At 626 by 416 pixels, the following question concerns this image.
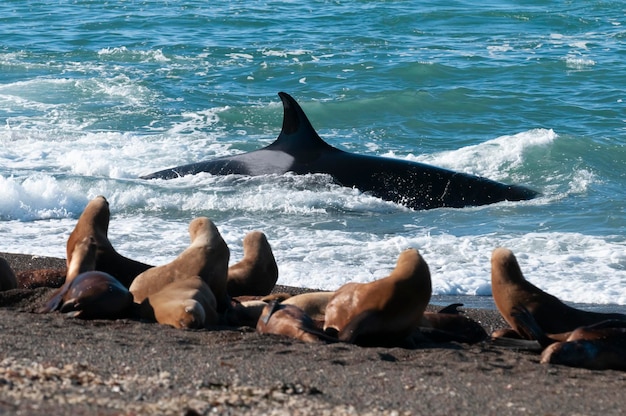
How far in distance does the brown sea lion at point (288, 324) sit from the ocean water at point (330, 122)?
2841 mm

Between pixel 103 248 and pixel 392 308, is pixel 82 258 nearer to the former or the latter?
pixel 103 248

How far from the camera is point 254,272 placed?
26.7ft

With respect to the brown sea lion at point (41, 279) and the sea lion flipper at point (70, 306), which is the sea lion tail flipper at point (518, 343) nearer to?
the sea lion flipper at point (70, 306)

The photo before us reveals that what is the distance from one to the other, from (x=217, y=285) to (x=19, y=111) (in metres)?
14.5

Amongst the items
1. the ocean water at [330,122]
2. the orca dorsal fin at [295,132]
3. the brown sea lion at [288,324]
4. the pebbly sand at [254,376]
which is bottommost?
the ocean water at [330,122]

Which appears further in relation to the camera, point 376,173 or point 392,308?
point 376,173

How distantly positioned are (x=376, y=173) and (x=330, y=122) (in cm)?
701

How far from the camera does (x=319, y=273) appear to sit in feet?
32.8

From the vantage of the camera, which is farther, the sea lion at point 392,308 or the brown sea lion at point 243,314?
the brown sea lion at point 243,314

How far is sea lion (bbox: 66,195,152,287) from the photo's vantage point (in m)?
7.80

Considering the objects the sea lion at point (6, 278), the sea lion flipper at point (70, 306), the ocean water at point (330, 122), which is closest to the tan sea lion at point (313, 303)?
the sea lion flipper at point (70, 306)

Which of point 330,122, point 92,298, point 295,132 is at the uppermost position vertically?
point 92,298

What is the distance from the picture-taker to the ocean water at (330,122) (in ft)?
36.8

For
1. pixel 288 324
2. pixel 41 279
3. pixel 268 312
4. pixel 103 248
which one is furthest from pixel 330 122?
pixel 288 324
